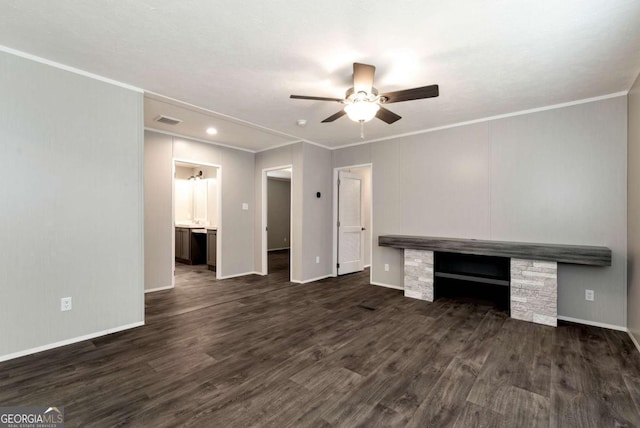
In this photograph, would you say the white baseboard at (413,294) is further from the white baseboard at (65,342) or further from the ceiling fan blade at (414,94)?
the white baseboard at (65,342)

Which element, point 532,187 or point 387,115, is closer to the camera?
point 387,115

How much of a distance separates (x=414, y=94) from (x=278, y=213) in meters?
7.91

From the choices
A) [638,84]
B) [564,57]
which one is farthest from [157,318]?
[638,84]

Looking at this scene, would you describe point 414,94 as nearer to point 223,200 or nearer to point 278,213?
point 223,200

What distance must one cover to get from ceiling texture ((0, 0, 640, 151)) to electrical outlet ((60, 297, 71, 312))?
218 cm

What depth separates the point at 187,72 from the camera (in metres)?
2.82

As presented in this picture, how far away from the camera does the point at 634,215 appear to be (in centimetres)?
294

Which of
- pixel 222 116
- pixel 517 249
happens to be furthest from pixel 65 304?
pixel 517 249

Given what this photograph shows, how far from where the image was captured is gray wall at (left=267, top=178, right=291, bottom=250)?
9.71 metres

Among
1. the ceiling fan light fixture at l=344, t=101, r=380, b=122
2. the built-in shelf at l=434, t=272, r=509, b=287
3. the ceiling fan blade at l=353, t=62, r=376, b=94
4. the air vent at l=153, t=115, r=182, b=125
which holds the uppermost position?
the air vent at l=153, t=115, r=182, b=125

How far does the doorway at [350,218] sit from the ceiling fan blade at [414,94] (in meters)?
2.86

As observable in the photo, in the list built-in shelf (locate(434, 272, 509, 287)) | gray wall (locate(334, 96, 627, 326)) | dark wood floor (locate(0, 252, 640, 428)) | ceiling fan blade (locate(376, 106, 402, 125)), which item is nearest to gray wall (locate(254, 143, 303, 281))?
gray wall (locate(334, 96, 627, 326))

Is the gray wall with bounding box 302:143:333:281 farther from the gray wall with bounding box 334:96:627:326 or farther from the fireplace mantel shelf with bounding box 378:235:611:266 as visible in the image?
the fireplace mantel shelf with bounding box 378:235:611:266

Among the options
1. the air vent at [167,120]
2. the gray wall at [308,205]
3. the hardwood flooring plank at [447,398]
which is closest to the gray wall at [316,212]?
the gray wall at [308,205]
